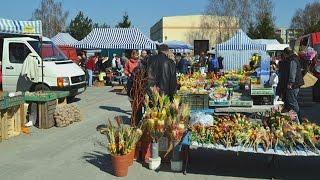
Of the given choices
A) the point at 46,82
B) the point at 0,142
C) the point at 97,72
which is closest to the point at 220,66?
the point at 97,72

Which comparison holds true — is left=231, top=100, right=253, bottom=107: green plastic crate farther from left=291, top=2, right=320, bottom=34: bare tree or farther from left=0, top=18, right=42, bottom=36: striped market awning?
left=291, top=2, right=320, bottom=34: bare tree

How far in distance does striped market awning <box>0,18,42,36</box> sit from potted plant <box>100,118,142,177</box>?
34.0 feet

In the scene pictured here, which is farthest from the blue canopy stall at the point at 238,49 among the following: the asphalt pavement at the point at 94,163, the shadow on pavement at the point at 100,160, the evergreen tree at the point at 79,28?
the evergreen tree at the point at 79,28

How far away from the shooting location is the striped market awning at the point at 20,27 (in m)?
16.4

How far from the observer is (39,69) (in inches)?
576

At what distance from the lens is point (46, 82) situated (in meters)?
14.8

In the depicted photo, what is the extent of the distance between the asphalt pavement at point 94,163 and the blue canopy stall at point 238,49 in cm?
2169

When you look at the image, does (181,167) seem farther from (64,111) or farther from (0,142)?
(64,111)

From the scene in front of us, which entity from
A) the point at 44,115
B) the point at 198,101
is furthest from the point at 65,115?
the point at 198,101

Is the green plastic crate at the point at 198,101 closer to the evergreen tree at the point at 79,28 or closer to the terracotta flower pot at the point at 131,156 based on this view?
the terracotta flower pot at the point at 131,156

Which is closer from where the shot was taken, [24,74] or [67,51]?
[24,74]

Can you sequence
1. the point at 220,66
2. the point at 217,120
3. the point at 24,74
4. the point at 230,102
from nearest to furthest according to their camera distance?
the point at 217,120 < the point at 230,102 < the point at 24,74 < the point at 220,66

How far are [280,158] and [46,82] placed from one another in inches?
343

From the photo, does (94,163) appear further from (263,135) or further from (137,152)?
(263,135)
